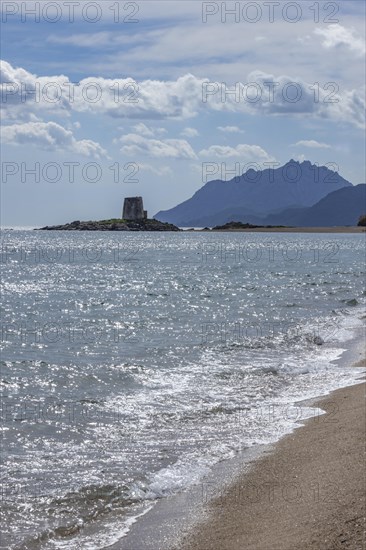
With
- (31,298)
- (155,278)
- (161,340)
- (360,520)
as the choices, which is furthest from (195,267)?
(360,520)

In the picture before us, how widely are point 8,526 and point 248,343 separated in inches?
707

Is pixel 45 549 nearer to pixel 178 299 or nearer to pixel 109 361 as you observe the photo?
pixel 109 361

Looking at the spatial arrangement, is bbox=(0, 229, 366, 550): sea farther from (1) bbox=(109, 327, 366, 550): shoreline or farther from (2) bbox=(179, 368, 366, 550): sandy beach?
(2) bbox=(179, 368, 366, 550): sandy beach

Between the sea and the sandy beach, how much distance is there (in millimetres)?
950

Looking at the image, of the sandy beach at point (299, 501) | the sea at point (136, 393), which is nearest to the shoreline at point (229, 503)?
the sandy beach at point (299, 501)

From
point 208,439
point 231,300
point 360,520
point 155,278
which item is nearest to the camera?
point 360,520

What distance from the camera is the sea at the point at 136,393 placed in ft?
38.5

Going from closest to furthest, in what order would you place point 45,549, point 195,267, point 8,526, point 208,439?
point 45,549, point 8,526, point 208,439, point 195,267

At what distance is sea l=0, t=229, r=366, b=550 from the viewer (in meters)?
11.7

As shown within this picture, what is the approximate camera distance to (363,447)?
1243 centimetres

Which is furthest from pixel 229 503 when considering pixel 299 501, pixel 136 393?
pixel 136 393

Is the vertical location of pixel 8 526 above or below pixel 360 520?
below

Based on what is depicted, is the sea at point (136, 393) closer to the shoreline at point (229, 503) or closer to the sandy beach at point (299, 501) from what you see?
the shoreline at point (229, 503)

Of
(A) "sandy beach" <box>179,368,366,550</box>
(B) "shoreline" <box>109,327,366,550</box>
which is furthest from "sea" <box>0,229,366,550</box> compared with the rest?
(A) "sandy beach" <box>179,368,366,550</box>
